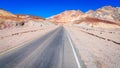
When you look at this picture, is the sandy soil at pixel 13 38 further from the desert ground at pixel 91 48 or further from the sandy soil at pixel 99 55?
the sandy soil at pixel 99 55

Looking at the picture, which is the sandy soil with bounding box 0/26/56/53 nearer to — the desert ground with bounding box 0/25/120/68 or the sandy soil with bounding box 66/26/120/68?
the desert ground with bounding box 0/25/120/68

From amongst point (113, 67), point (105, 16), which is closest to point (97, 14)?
point (105, 16)

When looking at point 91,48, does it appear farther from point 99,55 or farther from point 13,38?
point 13,38

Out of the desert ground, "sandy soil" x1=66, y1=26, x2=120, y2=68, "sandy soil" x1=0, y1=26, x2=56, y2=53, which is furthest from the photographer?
"sandy soil" x1=0, y1=26, x2=56, y2=53

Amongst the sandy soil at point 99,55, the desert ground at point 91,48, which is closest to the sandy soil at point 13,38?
the desert ground at point 91,48

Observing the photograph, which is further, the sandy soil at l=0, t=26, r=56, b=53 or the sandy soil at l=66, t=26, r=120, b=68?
the sandy soil at l=0, t=26, r=56, b=53

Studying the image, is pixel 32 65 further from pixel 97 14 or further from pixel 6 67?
pixel 97 14

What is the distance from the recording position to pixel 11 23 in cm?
6194

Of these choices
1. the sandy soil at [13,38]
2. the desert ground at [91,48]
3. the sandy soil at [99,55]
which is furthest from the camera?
the sandy soil at [13,38]

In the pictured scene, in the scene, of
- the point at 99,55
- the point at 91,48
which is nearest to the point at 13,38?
the point at 91,48

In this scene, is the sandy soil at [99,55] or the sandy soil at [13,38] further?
the sandy soil at [13,38]

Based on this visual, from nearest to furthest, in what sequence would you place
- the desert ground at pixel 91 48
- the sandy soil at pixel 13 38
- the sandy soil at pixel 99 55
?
the sandy soil at pixel 99 55 < the desert ground at pixel 91 48 < the sandy soil at pixel 13 38

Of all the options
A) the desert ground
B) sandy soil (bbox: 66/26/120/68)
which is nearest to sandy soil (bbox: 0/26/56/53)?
the desert ground

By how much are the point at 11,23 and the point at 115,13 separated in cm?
14271
